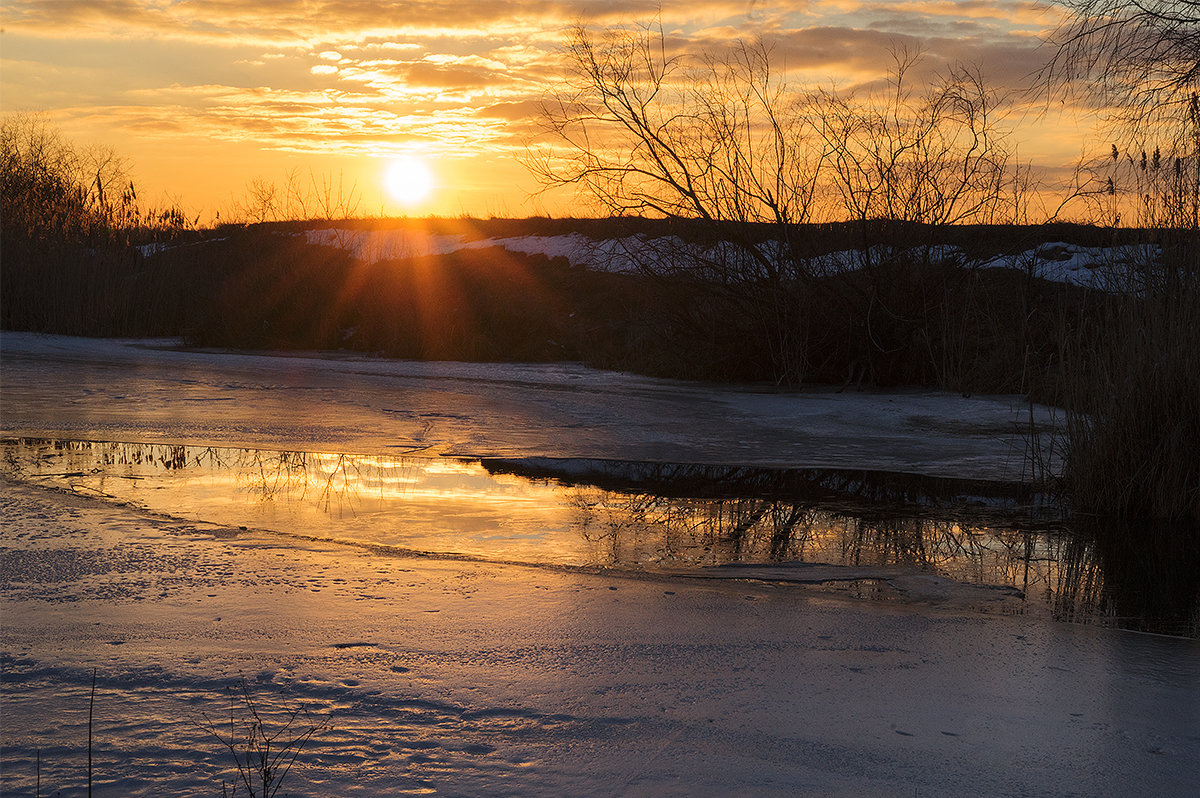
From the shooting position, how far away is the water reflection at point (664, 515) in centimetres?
540

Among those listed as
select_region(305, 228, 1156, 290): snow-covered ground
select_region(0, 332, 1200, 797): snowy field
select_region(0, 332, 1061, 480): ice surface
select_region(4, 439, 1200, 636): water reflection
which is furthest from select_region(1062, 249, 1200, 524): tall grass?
select_region(305, 228, 1156, 290): snow-covered ground

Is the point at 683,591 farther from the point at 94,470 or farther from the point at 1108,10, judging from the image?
the point at 1108,10

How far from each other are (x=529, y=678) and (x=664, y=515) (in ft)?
9.93

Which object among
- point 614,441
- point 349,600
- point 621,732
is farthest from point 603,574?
point 614,441

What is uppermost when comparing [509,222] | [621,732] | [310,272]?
[509,222]

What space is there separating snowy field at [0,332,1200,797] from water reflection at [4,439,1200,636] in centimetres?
40

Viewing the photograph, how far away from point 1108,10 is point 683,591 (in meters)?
5.75

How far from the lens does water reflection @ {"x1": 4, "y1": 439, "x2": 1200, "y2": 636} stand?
5402 mm

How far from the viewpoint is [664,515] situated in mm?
6664

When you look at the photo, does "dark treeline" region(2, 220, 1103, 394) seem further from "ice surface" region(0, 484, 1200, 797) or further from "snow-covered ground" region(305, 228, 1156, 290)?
"ice surface" region(0, 484, 1200, 797)

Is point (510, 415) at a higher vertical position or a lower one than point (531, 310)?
lower

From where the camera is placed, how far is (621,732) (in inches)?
129

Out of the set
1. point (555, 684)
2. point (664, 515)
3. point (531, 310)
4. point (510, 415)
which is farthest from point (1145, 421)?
point (531, 310)

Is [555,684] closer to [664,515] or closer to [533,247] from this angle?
[664,515]
